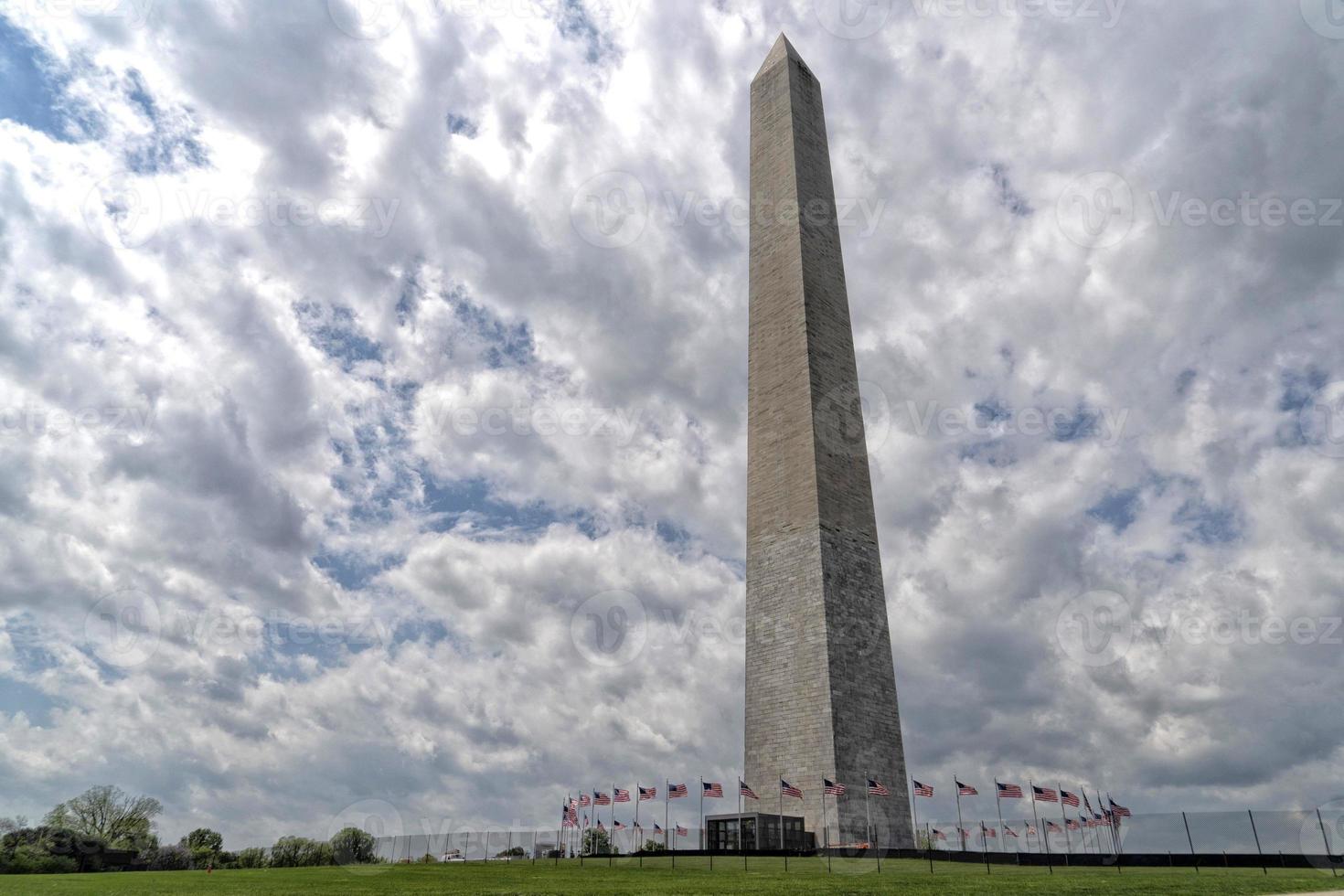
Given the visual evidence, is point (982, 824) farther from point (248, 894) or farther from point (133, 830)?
point (133, 830)

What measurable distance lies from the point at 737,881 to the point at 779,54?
4847cm

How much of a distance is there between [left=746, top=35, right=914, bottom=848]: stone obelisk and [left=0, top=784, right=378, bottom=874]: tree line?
26575 mm

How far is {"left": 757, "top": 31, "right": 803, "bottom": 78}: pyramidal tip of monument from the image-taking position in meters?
53.7

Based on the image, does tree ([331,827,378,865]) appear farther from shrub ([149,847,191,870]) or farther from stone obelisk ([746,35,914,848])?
stone obelisk ([746,35,914,848])


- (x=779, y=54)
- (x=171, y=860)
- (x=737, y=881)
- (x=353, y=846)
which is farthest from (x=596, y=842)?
(x=779, y=54)

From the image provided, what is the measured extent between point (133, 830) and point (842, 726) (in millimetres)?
57890

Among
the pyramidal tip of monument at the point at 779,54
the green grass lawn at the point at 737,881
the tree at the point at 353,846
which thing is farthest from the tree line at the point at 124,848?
the pyramidal tip of monument at the point at 779,54

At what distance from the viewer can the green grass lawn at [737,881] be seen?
68.1 feet

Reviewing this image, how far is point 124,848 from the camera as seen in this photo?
195 ft

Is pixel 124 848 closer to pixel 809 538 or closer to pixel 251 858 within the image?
pixel 251 858

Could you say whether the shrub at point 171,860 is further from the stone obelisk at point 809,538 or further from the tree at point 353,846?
the stone obelisk at point 809,538

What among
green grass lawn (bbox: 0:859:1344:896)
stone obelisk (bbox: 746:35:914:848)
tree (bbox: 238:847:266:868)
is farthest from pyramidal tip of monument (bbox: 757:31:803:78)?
tree (bbox: 238:847:266:868)

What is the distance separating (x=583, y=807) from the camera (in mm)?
39625

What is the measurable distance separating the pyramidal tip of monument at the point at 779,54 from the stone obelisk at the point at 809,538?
3917mm
